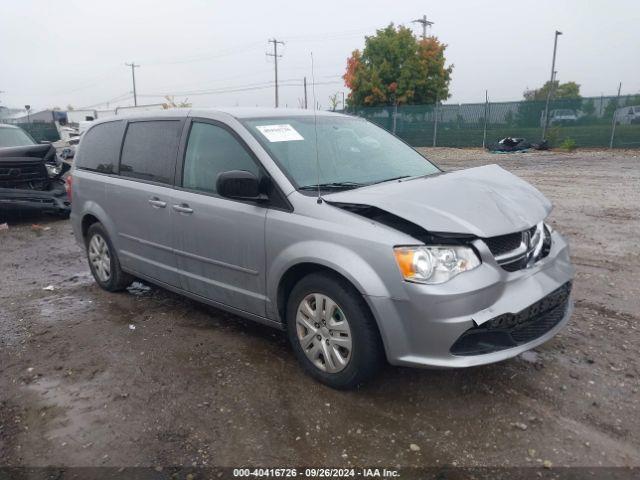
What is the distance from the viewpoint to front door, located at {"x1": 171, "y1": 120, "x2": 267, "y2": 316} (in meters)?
3.49

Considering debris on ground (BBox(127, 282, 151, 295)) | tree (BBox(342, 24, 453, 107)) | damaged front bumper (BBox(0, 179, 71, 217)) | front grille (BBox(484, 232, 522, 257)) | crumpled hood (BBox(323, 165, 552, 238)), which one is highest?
tree (BBox(342, 24, 453, 107))

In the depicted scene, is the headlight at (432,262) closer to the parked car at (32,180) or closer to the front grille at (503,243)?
the front grille at (503,243)

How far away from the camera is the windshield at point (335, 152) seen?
3.52m

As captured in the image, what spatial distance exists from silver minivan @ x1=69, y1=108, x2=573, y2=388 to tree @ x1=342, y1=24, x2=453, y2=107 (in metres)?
32.2

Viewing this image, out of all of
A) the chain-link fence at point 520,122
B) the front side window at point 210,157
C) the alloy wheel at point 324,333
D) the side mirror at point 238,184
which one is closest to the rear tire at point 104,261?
the front side window at point 210,157

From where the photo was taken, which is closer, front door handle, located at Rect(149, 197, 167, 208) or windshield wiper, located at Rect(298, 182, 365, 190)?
windshield wiper, located at Rect(298, 182, 365, 190)

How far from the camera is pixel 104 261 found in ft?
16.8

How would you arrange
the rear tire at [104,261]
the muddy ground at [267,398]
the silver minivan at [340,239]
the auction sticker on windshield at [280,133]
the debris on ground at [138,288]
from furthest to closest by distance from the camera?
the debris on ground at [138,288]
the rear tire at [104,261]
the auction sticker on windshield at [280,133]
the silver minivan at [340,239]
the muddy ground at [267,398]

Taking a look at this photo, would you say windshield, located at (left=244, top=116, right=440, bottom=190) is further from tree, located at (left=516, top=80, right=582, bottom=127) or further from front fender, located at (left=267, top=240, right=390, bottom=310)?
tree, located at (left=516, top=80, right=582, bottom=127)

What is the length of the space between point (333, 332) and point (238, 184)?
112cm

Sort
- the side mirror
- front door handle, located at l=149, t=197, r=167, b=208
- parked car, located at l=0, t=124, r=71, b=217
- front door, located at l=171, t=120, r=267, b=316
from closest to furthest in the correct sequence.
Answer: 1. the side mirror
2. front door, located at l=171, t=120, r=267, b=316
3. front door handle, located at l=149, t=197, r=167, b=208
4. parked car, located at l=0, t=124, r=71, b=217

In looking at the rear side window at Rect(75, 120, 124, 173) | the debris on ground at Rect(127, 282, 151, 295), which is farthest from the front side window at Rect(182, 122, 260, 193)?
the debris on ground at Rect(127, 282, 151, 295)

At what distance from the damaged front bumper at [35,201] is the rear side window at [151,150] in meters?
5.27

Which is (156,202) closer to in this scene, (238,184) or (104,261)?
(238,184)
